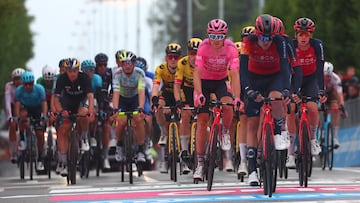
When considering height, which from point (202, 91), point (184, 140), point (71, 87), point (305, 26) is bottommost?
point (184, 140)

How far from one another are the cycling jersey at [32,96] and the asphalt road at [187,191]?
4.10m

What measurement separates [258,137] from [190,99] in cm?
440

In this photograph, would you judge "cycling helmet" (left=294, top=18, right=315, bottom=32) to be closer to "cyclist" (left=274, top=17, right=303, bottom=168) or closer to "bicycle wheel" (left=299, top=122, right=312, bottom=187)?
"cyclist" (left=274, top=17, right=303, bottom=168)

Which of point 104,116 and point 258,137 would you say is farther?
point 104,116

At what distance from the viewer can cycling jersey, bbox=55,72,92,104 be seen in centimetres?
2048

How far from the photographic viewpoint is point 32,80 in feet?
78.1

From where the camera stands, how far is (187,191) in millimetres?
16266

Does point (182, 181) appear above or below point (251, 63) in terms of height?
below

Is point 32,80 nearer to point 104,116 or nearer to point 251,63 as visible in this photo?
point 104,116

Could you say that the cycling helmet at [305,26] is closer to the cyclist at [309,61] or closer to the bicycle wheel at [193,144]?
the cyclist at [309,61]

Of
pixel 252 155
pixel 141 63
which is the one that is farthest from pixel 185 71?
pixel 141 63

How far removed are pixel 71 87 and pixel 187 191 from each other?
488 centimetres

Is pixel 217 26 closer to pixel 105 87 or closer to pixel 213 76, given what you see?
pixel 213 76

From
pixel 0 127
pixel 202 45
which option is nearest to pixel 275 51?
pixel 202 45
